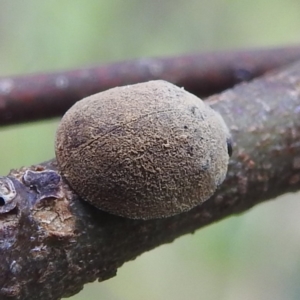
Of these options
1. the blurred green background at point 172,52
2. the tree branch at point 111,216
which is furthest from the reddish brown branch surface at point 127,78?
the blurred green background at point 172,52

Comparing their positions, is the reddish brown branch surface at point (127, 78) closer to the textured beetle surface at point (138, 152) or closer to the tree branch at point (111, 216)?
the tree branch at point (111, 216)

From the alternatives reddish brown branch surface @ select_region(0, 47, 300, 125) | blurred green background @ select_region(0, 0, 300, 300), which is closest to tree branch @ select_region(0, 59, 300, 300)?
reddish brown branch surface @ select_region(0, 47, 300, 125)

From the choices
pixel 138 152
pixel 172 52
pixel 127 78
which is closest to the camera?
pixel 138 152

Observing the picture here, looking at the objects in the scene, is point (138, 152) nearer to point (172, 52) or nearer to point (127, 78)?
point (127, 78)

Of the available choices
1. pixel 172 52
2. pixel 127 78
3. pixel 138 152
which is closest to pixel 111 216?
pixel 138 152

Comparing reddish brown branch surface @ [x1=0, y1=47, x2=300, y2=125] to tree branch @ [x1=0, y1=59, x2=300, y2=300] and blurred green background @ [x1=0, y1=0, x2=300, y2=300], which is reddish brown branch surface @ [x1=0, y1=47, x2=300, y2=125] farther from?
blurred green background @ [x1=0, y1=0, x2=300, y2=300]

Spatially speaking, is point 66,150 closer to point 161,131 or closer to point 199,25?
point 161,131
